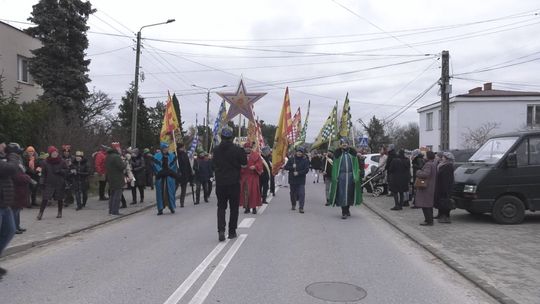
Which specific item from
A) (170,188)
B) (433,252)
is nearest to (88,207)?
(170,188)

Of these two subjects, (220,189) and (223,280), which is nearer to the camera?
(223,280)

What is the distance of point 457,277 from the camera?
6645 mm

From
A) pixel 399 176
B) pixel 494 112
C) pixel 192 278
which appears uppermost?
pixel 494 112

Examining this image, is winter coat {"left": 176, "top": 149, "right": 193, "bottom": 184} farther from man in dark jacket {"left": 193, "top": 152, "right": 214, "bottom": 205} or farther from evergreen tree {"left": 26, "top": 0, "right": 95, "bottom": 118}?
evergreen tree {"left": 26, "top": 0, "right": 95, "bottom": 118}

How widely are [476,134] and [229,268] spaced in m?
36.8

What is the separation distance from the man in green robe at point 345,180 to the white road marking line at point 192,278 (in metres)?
4.66

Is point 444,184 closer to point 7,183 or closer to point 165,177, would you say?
point 165,177

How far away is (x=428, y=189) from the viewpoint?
433 inches

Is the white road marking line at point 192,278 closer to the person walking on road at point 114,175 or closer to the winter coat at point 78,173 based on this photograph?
the person walking on road at point 114,175

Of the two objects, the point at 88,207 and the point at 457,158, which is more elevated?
the point at 457,158

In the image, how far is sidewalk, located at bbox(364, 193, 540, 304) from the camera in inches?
238

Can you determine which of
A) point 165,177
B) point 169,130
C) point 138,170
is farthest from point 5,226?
point 138,170

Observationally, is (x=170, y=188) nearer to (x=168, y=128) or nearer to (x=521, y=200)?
(x=168, y=128)

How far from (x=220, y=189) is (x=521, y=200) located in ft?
23.4
